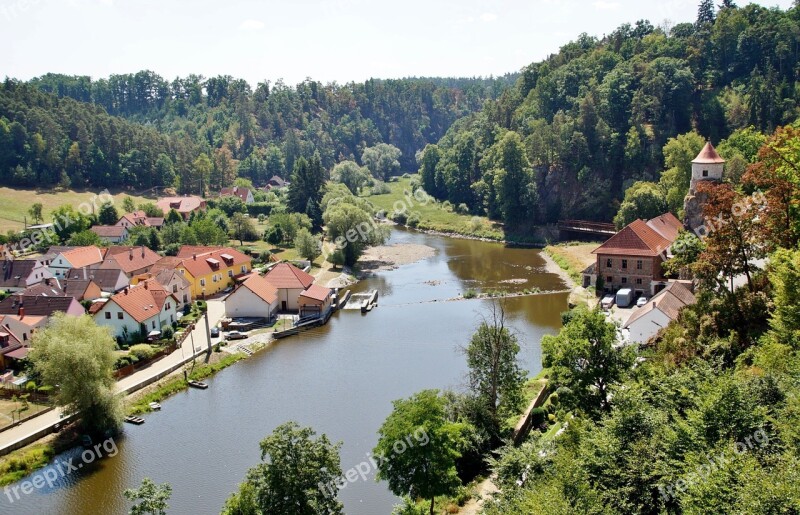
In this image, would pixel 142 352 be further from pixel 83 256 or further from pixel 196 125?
pixel 196 125

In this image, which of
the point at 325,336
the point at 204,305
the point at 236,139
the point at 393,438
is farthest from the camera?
the point at 236,139

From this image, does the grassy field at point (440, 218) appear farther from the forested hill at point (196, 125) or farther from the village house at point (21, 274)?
the village house at point (21, 274)

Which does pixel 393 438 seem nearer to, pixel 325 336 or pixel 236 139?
pixel 325 336

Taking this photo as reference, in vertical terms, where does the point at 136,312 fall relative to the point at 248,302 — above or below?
above

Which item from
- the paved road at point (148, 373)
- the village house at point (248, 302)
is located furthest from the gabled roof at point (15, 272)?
the village house at point (248, 302)

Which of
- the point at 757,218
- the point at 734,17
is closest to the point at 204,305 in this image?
the point at 757,218

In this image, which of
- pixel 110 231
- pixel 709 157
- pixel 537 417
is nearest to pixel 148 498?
pixel 537 417
